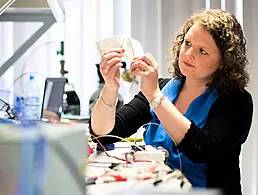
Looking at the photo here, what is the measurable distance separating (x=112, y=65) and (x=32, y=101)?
3.07 ft

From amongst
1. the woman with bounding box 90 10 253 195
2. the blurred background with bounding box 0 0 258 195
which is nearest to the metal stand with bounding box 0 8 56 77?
the blurred background with bounding box 0 0 258 195

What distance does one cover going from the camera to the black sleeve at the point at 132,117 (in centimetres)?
125

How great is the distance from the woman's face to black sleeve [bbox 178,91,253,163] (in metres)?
0.09

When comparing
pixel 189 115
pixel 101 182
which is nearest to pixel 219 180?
pixel 189 115

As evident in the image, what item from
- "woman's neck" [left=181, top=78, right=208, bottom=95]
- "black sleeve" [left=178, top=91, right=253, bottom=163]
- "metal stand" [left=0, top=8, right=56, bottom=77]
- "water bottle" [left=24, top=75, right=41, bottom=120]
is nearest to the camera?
"black sleeve" [left=178, top=91, right=253, bottom=163]

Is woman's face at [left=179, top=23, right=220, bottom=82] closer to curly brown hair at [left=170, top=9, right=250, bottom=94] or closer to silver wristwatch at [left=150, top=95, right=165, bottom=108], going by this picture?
curly brown hair at [left=170, top=9, right=250, bottom=94]

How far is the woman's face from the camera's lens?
3.66ft

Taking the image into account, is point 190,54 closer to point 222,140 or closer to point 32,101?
point 222,140

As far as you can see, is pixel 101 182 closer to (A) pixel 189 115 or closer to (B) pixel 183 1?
(A) pixel 189 115

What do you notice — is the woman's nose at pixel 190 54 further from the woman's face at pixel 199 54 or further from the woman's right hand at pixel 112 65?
the woman's right hand at pixel 112 65

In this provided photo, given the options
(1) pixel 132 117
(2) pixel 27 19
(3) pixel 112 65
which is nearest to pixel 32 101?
(2) pixel 27 19

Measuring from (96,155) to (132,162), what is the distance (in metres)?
0.19

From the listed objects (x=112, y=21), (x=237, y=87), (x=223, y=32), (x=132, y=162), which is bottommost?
(x=132, y=162)

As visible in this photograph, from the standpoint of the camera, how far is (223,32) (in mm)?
1126
